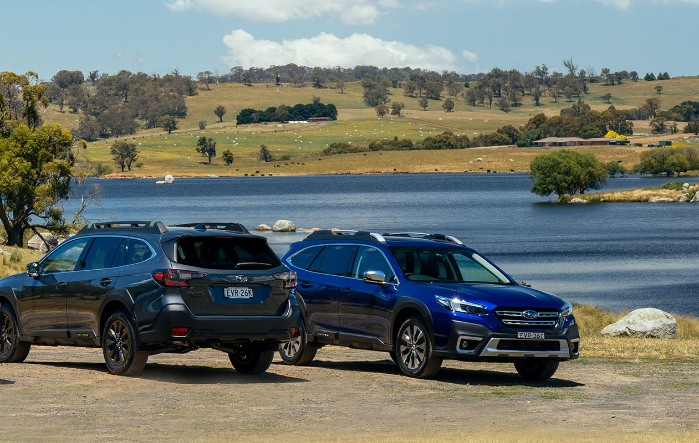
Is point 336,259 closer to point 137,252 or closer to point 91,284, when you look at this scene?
point 137,252

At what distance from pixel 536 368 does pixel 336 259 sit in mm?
3333

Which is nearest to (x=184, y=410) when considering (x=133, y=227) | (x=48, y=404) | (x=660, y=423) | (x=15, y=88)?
(x=48, y=404)

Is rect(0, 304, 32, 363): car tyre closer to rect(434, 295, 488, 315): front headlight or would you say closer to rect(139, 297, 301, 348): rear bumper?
rect(139, 297, 301, 348): rear bumper

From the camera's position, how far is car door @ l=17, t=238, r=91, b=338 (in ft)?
54.0

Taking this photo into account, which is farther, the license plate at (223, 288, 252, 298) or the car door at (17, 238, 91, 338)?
the car door at (17, 238, 91, 338)

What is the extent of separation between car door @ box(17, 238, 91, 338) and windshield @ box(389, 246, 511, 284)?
442cm

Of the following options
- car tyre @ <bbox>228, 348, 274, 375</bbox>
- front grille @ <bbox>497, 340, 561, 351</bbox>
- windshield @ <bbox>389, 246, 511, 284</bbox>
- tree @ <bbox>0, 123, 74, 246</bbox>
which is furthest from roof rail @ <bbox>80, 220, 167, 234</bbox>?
tree @ <bbox>0, 123, 74, 246</bbox>

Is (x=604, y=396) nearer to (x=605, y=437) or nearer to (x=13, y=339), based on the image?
(x=605, y=437)

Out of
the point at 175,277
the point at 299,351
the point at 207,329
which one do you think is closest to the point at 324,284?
the point at 299,351

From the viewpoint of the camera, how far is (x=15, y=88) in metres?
60.9

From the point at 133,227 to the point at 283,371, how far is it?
2.95 meters

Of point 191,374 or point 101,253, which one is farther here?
point 191,374

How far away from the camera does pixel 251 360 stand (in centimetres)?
1652

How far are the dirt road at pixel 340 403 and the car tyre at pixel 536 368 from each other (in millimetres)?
164
